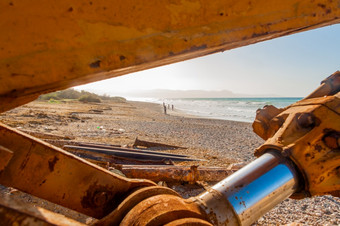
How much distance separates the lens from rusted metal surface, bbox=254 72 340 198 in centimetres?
166

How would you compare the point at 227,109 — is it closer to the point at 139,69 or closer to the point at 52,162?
the point at 52,162

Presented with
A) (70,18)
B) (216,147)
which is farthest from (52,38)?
(216,147)

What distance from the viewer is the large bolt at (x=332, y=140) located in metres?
1.64

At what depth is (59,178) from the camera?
1.50m

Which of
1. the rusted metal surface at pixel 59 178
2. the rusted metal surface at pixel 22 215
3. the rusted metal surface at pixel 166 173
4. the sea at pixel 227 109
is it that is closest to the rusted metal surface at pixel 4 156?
the rusted metal surface at pixel 22 215

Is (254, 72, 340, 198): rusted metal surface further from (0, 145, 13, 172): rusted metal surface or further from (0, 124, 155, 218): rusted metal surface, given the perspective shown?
(0, 145, 13, 172): rusted metal surface

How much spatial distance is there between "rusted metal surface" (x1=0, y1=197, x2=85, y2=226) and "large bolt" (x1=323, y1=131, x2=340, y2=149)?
173 cm

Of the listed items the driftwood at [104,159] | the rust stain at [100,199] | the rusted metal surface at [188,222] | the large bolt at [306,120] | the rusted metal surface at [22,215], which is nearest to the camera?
the rusted metal surface at [22,215]

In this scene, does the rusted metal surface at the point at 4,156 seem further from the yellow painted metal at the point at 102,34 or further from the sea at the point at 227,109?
the sea at the point at 227,109

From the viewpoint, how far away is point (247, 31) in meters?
1.11

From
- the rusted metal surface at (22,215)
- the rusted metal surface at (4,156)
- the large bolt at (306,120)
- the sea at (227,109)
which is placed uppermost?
the sea at (227,109)

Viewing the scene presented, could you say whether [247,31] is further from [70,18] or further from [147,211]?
[147,211]

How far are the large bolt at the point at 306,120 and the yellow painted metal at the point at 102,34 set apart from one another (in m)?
0.91

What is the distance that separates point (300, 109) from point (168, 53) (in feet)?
4.42
